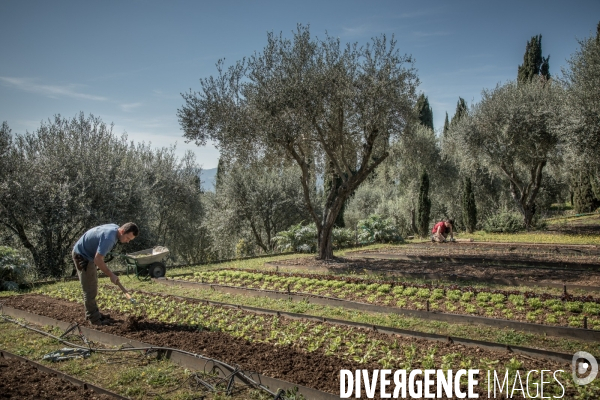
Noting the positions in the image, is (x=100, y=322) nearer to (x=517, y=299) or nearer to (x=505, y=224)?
(x=517, y=299)

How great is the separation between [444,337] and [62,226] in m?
15.0

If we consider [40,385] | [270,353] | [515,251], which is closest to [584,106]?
[515,251]

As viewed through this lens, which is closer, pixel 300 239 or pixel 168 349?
pixel 168 349

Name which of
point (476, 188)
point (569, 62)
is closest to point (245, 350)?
point (569, 62)

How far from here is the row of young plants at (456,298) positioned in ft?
25.8

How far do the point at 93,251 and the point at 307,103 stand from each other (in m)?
9.02

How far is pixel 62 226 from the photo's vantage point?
16.4 m

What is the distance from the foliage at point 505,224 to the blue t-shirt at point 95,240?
23.2 meters

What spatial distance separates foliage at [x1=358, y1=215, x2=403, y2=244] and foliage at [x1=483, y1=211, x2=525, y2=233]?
6.19 metres

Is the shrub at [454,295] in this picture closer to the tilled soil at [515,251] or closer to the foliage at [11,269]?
the tilled soil at [515,251]

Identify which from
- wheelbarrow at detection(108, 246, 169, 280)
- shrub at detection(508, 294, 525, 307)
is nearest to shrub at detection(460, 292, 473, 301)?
shrub at detection(508, 294, 525, 307)

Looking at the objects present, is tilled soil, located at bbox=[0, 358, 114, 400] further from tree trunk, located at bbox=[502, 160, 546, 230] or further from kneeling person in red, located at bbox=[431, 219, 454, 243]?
tree trunk, located at bbox=[502, 160, 546, 230]

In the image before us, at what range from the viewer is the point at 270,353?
20.3 ft

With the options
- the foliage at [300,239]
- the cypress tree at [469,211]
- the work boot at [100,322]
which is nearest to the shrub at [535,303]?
the work boot at [100,322]
